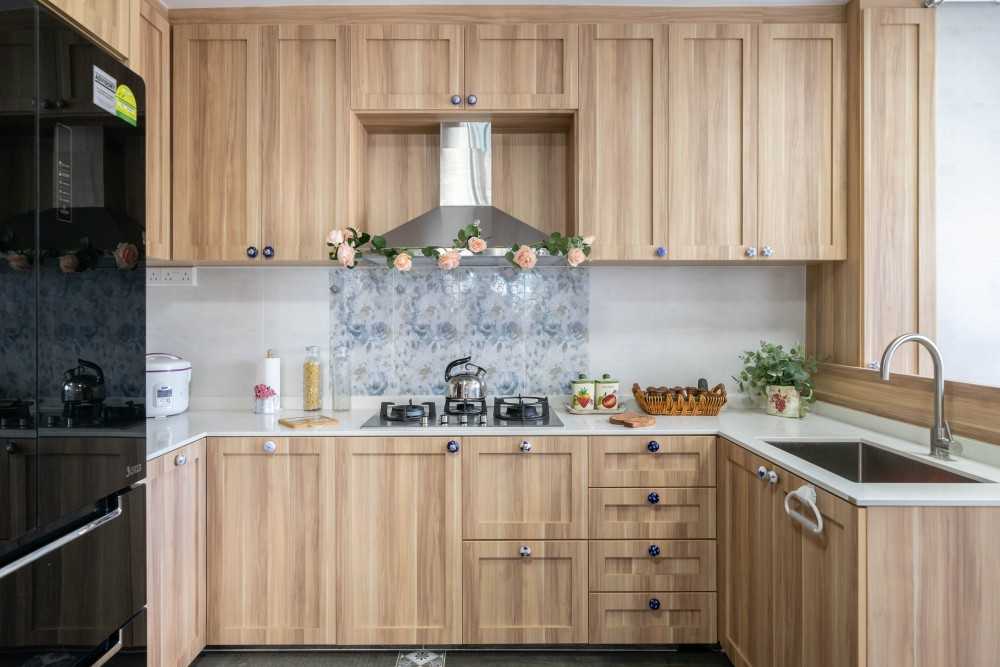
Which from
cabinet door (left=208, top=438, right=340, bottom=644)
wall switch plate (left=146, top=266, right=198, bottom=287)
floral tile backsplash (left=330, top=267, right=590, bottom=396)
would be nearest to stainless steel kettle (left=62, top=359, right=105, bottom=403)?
cabinet door (left=208, top=438, right=340, bottom=644)

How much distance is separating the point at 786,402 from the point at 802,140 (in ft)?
3.62

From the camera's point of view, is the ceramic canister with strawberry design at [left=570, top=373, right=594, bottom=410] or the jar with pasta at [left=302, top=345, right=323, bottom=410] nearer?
the ceramic canister with strawberry design at [left=570, top=373, right=594, bottom=410]

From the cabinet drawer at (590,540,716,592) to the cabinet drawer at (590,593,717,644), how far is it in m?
0.03

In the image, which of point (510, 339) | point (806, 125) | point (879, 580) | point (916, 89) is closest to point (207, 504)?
point (510, 339)

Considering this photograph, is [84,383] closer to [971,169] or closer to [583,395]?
[583,395]

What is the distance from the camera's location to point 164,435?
2.06m

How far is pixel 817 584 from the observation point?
5.00 feet

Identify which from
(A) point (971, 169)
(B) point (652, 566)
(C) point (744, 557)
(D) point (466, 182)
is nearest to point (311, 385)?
(D) point (466, 182)

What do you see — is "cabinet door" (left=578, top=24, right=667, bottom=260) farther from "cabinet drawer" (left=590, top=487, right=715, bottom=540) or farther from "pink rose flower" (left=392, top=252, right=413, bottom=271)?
"cabinet drawer" (left=590, top=487, right=715, bottom=540)

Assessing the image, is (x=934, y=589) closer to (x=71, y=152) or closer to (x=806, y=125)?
(x=806, y=125)

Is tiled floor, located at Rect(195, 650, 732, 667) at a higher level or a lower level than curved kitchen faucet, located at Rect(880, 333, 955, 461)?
lower

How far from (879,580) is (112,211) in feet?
6.32

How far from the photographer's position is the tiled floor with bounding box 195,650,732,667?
218 cm

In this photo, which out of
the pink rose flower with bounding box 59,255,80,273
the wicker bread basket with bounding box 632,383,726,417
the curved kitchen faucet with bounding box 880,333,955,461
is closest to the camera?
the pink rose flower with bounding box 59,255,80,273
